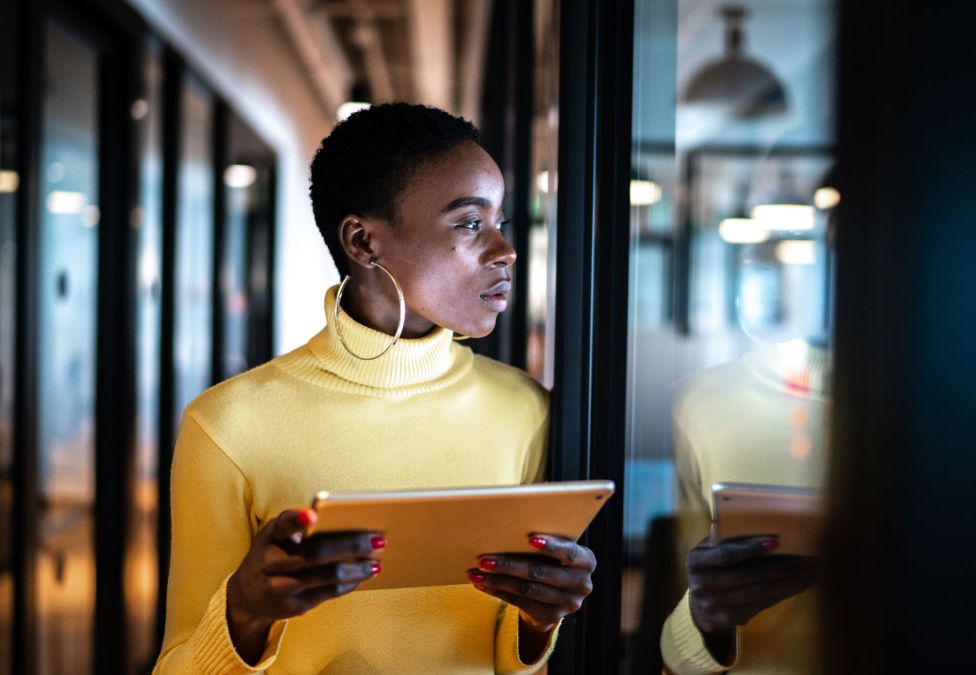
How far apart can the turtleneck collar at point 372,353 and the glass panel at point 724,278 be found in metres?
0.27

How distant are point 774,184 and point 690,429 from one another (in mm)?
313

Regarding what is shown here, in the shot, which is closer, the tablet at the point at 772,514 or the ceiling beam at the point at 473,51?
the tablet at the point at 772,514

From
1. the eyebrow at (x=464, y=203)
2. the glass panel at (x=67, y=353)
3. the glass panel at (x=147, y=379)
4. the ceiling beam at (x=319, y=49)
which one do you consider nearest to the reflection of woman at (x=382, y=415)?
the eyebrow at (x=464, y=203)

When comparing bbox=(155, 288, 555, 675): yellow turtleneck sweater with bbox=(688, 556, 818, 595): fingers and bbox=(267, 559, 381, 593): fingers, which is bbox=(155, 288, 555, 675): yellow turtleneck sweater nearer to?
bbox=(267, 559, 381, 593): fingers

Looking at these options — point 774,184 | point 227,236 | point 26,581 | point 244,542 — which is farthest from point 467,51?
point 774,184

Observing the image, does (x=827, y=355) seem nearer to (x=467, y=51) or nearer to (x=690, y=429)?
(x=690, y=429)

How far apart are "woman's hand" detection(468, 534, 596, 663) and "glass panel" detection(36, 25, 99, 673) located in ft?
6.41

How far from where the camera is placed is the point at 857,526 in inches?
20.2

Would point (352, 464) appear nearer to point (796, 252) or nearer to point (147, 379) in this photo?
point (796, 252)

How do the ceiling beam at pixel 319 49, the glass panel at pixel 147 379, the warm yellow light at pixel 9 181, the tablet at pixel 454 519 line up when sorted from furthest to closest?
the ceiling beam at pixel 319 49, the glass panel at pixel 147 379, the warm yellow light at pixel 9 181, the tablet at pixel 454 519

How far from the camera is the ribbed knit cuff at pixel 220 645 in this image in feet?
3.37

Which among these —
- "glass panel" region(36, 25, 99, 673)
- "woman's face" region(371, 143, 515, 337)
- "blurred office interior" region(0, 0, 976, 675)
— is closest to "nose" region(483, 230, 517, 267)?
"woman's face" region(371, 143, 515, 337)

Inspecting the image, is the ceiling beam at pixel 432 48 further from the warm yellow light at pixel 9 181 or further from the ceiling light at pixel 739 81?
the ceiling light at pixel 739 81

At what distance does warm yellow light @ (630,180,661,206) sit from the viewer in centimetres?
102
